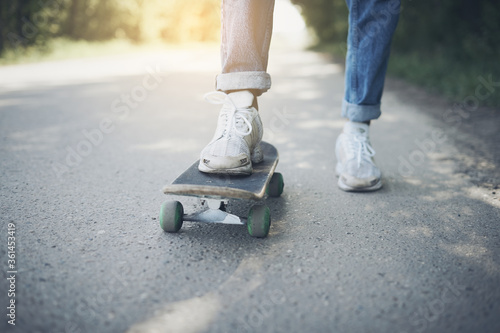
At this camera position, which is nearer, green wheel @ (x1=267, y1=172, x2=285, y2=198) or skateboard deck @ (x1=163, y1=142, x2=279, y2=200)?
skateboard deck @ (x1=163, y1=142, x2=279, y2=200)

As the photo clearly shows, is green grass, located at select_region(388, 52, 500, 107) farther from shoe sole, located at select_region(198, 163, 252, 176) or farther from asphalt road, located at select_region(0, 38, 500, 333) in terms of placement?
shoe sole, located at select_region(198, 163, 252, 176)

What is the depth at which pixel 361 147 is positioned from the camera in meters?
2.16

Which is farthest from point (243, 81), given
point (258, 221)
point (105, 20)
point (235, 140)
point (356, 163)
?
point (105, 20)

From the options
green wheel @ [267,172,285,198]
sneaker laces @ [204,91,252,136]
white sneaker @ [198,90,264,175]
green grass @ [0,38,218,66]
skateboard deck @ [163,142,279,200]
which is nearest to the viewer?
skateboard deck @ [163,142,279,200]

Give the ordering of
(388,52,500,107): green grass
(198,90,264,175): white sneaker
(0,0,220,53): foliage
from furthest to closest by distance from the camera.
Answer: (0,0,220,53): foliage
(388,52,500,107): green grass
(198,90,264,175): white sneaker

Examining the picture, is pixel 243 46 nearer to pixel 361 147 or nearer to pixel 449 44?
pixel 361 147

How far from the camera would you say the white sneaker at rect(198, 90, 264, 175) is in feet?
5.18

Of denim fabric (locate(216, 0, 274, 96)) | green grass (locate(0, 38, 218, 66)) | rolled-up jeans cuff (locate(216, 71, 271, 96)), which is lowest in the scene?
green grass (locate(0, 38, 218, 66))

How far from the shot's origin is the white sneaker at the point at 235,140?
1.58m

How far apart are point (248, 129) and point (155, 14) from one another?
20406 millimetres

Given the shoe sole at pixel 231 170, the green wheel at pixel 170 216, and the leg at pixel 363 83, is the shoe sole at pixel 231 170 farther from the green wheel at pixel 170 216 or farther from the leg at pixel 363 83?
the leg at pixel 363 83

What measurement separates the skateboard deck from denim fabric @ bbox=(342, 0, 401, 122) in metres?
0.78

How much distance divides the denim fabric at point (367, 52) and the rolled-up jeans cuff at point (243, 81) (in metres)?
0.67

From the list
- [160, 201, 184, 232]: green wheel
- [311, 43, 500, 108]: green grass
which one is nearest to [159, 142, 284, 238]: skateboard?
[160, 201, 184, 232]: green wheel
